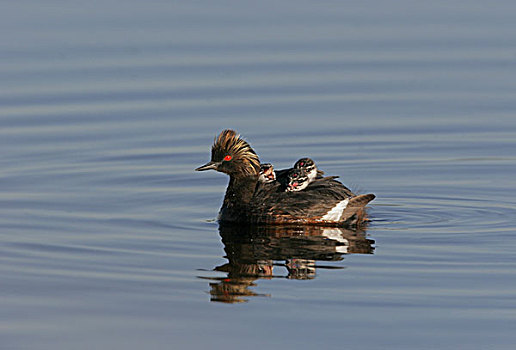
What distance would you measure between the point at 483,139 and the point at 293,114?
2.83 m

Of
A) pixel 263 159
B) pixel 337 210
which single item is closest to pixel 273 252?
pixel 337 210

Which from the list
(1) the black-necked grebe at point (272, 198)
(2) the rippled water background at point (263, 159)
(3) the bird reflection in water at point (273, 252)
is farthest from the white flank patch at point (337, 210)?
(2) the rippled water background at point (263, 159)

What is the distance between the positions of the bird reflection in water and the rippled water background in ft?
0.13

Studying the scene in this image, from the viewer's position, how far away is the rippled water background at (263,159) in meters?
8.83

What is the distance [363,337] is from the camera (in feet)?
27.0

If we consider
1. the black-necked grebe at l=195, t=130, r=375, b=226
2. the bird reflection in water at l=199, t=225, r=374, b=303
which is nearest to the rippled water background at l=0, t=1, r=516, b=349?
the bird reflection in water at l=199, t=225, r=374, b=303

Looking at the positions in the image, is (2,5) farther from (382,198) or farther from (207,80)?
(382,198)

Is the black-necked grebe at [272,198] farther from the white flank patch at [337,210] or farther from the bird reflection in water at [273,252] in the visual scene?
the bird reflection in water at [273,252]

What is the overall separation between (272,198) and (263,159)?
99.3 inches

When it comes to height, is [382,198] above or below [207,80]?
below

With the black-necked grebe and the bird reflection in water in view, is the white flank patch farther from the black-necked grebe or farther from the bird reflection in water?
the bird reflection in water

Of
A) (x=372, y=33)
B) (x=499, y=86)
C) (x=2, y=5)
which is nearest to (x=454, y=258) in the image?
(x=499, y=86)

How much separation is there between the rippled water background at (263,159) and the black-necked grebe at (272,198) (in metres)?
0.33

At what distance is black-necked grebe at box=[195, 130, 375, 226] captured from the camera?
12.2 metres
